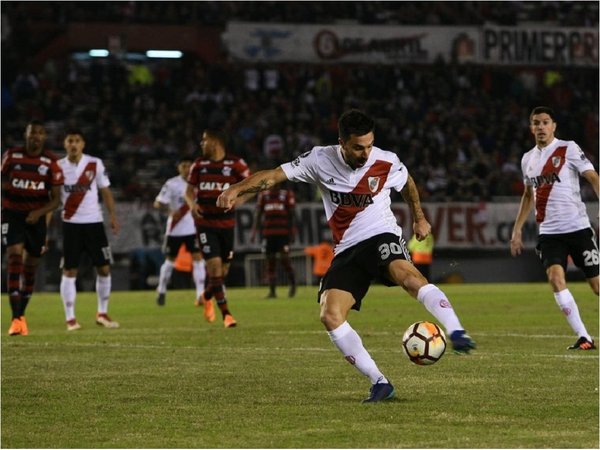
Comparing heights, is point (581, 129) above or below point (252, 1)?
below

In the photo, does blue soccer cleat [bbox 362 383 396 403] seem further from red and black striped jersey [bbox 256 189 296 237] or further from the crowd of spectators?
the crowd of spectators

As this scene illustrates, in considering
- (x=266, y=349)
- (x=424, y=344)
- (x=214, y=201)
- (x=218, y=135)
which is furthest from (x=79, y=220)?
(x=424, y=344)

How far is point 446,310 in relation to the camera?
862cm

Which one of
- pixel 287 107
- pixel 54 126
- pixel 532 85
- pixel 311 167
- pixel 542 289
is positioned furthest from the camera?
pixel 532 85

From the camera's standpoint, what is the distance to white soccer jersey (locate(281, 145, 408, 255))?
933 centimetres

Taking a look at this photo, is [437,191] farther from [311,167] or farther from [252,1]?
[311,167]

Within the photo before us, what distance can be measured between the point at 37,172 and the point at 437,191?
2396 cm

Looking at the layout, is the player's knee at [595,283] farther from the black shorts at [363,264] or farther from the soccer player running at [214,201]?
the soccer player running at [214,201]

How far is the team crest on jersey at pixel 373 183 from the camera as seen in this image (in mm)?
9359

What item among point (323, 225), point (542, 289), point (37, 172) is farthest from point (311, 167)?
point (323, 225)

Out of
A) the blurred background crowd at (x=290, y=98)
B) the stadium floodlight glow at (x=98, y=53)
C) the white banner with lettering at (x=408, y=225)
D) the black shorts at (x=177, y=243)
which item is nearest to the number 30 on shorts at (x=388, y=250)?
the black shorts at (x=177, y=243)

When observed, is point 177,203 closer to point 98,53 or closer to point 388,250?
point 388,250

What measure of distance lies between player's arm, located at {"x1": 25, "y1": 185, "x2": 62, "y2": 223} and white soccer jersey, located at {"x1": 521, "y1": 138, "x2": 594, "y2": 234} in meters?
5.79

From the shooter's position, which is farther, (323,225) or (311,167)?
(323,225)
